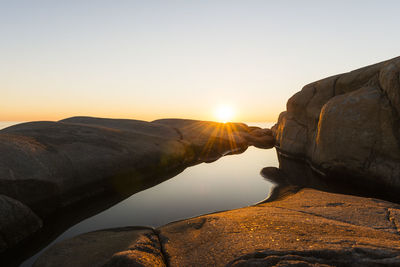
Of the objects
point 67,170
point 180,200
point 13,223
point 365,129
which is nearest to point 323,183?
point 365,129

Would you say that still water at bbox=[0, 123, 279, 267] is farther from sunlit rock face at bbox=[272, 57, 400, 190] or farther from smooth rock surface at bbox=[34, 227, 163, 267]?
sunlit rock face at bbox=[272, 57, 400, 190]

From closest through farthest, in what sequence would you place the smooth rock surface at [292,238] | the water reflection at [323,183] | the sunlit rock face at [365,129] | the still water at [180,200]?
the smooth rock surface at [292,238]
the still water at [180,200]
the water reflection at [323,183]
the sunlit rock face at [365,129]

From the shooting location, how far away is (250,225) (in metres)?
3.22

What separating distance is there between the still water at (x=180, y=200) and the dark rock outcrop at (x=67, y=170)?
19.9 inches

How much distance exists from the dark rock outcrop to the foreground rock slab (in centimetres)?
163

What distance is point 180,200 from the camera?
6133mm

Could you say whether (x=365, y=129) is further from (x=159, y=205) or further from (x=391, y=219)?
(x=159, y=205)

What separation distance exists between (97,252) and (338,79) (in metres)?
11.6

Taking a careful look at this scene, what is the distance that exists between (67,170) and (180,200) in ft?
10.9

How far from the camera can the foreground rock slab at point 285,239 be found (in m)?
Answer: 2.24

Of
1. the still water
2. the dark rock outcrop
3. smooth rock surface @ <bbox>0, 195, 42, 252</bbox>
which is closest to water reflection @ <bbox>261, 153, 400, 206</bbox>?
the still water

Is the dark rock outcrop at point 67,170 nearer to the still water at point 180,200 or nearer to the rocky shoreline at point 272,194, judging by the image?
the rocky shoreline at point 272,194

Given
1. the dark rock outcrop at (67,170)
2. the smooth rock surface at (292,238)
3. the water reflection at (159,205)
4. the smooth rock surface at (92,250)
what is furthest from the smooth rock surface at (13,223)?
the smooth rock surface at (292,238)

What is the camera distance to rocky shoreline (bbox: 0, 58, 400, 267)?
2545mm
